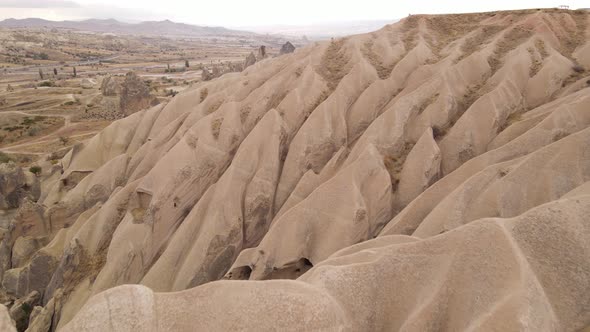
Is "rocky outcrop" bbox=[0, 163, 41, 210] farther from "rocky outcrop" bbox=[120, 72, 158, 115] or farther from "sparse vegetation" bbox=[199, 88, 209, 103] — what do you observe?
"rocky outcrop" bbox=[120, 72, 158, 115]

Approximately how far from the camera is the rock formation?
24.8 ft

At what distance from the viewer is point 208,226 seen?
1631cm

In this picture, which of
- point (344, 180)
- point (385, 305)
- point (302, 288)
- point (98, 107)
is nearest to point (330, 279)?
Result: point (302, 288)

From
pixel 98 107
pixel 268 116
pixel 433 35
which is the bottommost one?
pixel 98 107

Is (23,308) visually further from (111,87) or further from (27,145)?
(111,87)

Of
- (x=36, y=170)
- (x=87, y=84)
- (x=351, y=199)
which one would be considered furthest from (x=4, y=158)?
(x=87, y=84)

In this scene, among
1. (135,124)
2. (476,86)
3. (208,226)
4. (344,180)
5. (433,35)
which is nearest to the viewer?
(344,180)

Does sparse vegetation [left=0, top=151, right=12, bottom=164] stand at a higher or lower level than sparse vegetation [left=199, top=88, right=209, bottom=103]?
lower

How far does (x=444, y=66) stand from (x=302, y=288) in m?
15.5

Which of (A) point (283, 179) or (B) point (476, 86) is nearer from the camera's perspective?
(A) point (283, 179)

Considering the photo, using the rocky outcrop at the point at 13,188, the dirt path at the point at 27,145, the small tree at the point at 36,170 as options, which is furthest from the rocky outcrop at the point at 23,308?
the dirt path at the point at 27,145

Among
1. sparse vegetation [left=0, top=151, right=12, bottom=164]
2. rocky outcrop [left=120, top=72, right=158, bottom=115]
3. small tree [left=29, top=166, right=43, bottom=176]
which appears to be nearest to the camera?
small tree [left=29, top=166, right=43, bottom=176]

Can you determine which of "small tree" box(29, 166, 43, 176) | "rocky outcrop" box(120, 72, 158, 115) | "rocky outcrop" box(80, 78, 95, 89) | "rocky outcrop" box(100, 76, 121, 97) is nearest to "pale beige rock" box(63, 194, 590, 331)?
"small tree" box(29, 166, 43, 176)

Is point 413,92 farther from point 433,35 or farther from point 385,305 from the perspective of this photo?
point 385,305
